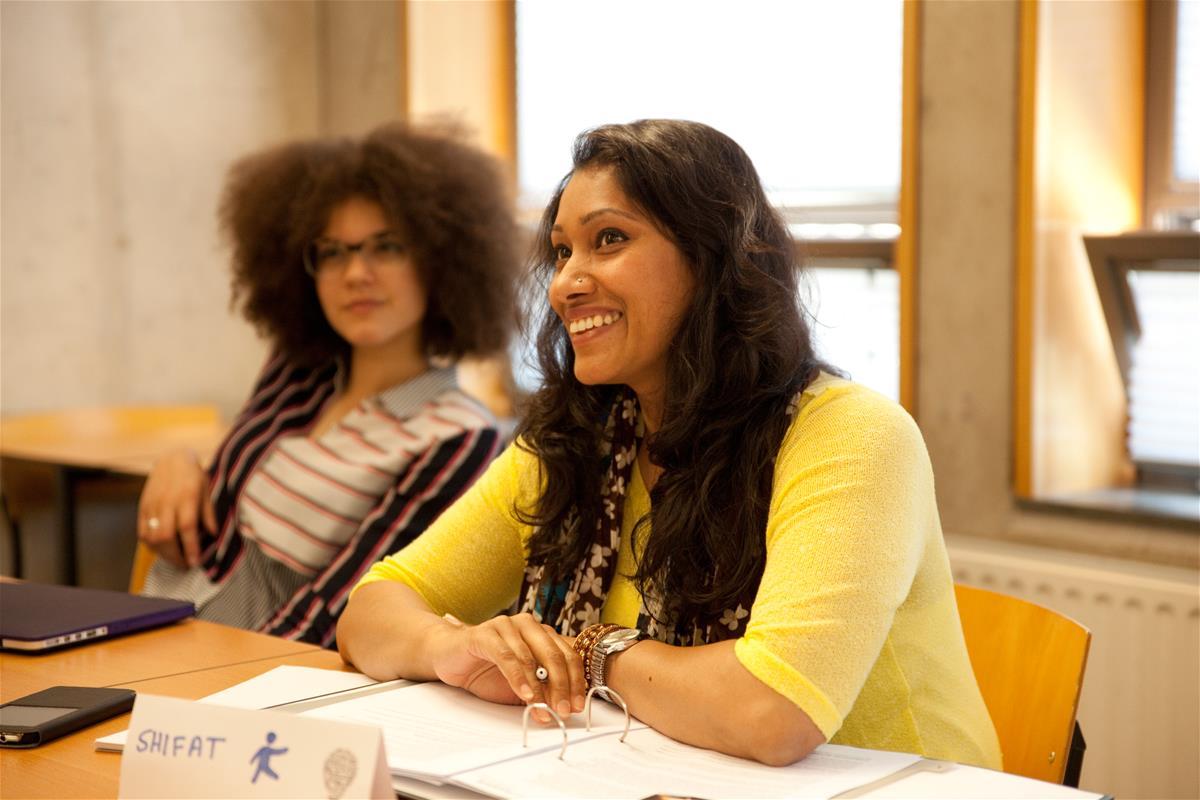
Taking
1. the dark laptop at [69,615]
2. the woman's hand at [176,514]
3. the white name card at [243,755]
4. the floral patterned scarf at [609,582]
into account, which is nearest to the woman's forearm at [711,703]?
the floral patterned scarf at [609,582]

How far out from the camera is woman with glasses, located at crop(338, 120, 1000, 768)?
1221 millimetres

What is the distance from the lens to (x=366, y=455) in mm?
2266

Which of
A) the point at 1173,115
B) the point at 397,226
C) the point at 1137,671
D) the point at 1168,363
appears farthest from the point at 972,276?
the point at 397,226

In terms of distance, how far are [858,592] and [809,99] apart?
7.80ft

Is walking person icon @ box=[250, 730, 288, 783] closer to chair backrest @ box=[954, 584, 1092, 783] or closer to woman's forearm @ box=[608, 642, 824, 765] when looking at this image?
woman's forearm @ box=[608, 642, 824, 765]

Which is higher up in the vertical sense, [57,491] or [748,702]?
[748,702]

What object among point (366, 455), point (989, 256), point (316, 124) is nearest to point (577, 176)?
point (366, 455)

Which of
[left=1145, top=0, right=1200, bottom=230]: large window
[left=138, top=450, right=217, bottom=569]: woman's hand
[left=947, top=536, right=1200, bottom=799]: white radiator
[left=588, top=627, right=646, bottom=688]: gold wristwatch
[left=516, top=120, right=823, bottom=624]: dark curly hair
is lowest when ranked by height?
[left=947, top=536, right=1200, bottom=799]: white radiator

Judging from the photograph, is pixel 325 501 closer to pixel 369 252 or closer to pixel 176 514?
pixel 176 514

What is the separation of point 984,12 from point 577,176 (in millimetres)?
1470

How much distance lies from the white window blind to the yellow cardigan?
1469 millimetres

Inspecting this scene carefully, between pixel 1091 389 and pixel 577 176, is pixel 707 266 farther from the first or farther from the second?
pixel 1091 389

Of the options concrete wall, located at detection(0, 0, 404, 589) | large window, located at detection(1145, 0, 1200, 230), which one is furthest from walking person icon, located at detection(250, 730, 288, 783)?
concrete wall, located at detection(0, 0, 404, 589)

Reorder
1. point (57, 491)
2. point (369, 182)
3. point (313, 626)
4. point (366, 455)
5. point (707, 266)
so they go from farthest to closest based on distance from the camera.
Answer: point (57, 491), point (369, 182), point (366, 455), point (313, 626), point (707, 266)
